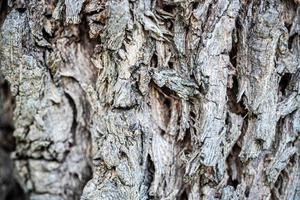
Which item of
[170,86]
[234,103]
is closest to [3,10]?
[170,86]

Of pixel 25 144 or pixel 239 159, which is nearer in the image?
pixel 239 159

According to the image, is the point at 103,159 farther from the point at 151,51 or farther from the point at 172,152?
the point at 151,51

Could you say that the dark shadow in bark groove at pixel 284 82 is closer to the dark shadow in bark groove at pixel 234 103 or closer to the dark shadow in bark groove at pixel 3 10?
the dark shadow in bark groove at pixel 234 103

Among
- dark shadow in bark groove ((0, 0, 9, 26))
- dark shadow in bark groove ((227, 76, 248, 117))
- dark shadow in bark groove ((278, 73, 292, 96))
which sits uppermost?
dark shadow in bark groove ((0, 0, 9, 26))

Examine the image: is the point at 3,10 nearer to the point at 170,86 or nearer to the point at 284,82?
the point at 170,86

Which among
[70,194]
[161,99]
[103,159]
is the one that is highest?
[161,99]

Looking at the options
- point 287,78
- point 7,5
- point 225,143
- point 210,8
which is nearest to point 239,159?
point 225,143

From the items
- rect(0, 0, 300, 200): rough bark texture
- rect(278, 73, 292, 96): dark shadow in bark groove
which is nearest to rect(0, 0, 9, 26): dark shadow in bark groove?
rect(0, 0, 300, 200): rough bark texture

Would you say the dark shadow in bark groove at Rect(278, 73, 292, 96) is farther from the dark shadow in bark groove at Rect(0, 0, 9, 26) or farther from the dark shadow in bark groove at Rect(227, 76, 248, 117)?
the dark shadow in bark groove at Rect(0, 0, 9, 26)
